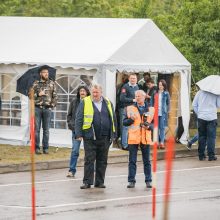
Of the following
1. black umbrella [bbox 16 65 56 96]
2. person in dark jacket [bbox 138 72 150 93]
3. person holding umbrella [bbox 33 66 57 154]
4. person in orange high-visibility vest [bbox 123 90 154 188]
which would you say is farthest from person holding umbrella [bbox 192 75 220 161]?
person in orange high-visibility vest [bbox 123 90 154 188]

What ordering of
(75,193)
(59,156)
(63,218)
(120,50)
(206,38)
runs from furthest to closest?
(206,38) → (120,50) → (59,156) → (75,193) → (63,218)

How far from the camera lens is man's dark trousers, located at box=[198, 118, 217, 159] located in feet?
68.7

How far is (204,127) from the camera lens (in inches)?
834

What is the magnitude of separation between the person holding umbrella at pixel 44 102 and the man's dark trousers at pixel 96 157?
4.80 m

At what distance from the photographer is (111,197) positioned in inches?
596

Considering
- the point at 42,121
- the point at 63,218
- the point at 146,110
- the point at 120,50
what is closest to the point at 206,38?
the point at 120,50

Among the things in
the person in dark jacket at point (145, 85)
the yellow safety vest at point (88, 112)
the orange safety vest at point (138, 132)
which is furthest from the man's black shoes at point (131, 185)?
the person in dark jacket at point (145, 85)

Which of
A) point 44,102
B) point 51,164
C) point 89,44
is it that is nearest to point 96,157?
point 51,164

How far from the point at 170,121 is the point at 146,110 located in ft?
29.2

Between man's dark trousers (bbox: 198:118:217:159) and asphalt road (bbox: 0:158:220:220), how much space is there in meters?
1.59

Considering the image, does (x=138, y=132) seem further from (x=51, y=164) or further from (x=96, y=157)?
(x=51, y=164)

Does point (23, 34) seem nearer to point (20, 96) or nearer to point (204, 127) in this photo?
point (20, 96)

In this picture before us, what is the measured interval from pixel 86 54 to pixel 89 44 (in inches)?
22.6

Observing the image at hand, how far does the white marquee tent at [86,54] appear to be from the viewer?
72.3 ft
